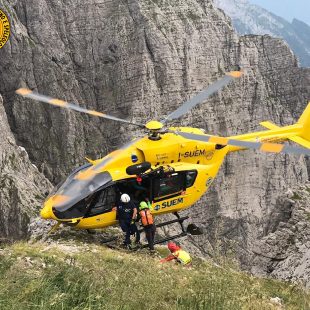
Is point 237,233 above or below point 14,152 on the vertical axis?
below

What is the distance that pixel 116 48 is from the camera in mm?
80750

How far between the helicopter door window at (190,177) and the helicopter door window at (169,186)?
0.22 m

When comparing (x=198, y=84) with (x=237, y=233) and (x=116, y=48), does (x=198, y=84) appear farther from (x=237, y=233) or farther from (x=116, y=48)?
(x=237, y=233)

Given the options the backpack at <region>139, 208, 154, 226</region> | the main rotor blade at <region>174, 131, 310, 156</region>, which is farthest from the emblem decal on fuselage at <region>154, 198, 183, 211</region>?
the main rotor blade at <region>174, 131, 310, 156</region>

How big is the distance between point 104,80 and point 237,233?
3345 centimetres

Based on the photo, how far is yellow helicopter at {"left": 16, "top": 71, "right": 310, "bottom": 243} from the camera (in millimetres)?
16906

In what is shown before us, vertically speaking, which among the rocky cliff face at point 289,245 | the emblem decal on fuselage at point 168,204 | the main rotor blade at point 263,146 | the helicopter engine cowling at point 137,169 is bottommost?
the rocky cliff face at point 289,245

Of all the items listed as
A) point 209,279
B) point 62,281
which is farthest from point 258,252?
point 62,281

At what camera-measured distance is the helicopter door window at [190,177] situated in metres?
19.6

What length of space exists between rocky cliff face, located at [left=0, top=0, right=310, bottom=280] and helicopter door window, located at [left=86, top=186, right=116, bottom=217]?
179 feet

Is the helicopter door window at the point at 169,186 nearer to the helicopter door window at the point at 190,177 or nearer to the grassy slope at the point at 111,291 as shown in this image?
the helicopter door window at the point at 190,177

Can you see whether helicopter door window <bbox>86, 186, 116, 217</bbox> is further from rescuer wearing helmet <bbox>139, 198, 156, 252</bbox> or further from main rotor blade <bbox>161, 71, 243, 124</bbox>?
main rotor blade <bbox>161, 71, 243, 124</bbox>

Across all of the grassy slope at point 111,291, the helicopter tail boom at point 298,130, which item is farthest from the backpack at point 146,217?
the helicopter tail boom at point 298,130

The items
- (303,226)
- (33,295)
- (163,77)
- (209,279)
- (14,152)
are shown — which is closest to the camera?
(33,295)
